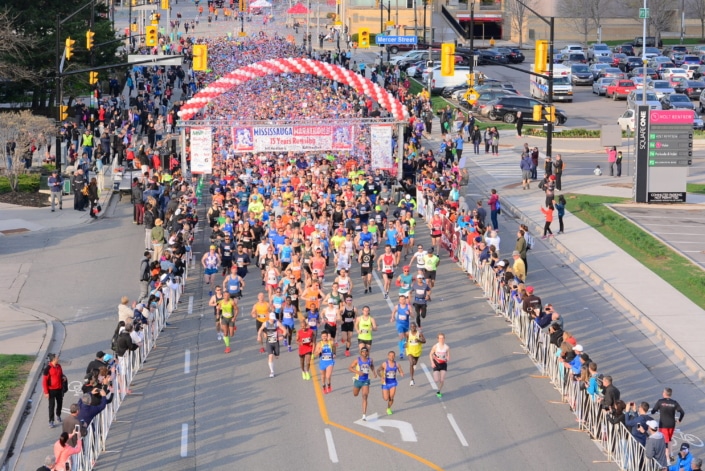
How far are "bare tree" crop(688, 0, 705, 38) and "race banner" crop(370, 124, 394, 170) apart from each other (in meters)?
71.7

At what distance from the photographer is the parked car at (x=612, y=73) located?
261 feet

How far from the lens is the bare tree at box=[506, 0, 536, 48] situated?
357 ft

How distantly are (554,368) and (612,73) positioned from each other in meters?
58.4

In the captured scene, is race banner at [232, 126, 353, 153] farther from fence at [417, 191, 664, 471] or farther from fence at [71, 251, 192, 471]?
fence at [71, 251, 192, 471]

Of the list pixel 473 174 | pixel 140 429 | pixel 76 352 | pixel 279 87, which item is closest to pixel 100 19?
pixel 279 87

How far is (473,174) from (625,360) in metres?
24.4

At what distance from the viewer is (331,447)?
71.6ft

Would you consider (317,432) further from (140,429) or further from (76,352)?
(76,352)

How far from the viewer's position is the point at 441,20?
391 feet

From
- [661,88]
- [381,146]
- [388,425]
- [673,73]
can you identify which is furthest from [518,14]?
[388,425]

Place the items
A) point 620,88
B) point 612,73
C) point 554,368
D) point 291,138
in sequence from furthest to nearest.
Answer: point 612,73 < point 620,88 < point 291,138 < point 554,368

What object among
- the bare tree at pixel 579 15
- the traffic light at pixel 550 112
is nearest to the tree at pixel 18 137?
the traffic light at pixel 550 112

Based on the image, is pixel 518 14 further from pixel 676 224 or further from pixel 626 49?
pixel 676 224

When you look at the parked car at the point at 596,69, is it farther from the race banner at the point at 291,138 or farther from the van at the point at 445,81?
the race banner at the point at 291,138
